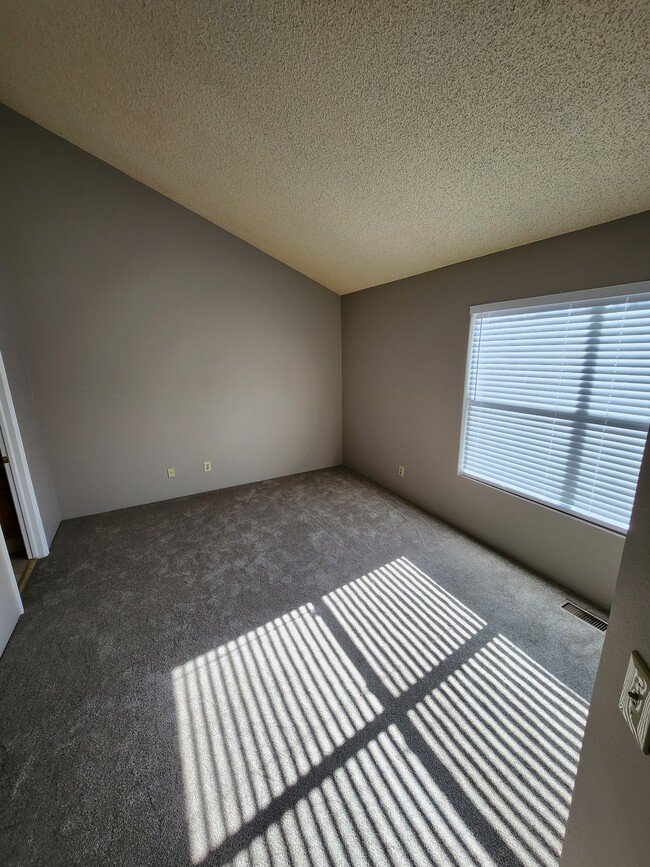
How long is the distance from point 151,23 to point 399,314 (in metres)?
2.47

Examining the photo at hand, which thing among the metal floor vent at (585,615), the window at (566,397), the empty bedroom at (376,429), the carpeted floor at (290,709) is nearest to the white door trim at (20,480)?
the empty bedroom at (376,429)

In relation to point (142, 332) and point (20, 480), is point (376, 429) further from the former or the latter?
point (20, 480)

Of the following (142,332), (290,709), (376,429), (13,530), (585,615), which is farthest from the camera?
(376,429)

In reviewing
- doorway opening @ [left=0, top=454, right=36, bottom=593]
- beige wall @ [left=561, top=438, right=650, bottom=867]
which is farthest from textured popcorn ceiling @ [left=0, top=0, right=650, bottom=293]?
doorway opening @ [left=0, top=454, right=36, bottom=593]

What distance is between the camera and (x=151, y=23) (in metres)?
1.48

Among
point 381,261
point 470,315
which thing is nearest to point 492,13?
point 470,315

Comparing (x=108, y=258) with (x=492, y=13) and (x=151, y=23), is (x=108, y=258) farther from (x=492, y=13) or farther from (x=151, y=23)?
(x=492, y=13)

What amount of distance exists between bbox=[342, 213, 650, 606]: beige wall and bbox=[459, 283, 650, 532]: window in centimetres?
10

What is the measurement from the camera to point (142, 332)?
320cm

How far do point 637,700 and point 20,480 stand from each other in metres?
3.25

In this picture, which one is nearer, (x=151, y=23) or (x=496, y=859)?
(x=496, y=859)

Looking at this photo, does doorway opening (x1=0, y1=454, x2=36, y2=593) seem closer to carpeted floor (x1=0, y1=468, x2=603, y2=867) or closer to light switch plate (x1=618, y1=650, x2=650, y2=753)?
carpeted floor (x1=0, y1=468, x2=603, y2=867)

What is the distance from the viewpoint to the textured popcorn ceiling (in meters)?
1.15

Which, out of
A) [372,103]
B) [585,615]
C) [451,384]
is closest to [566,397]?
[451,384]
